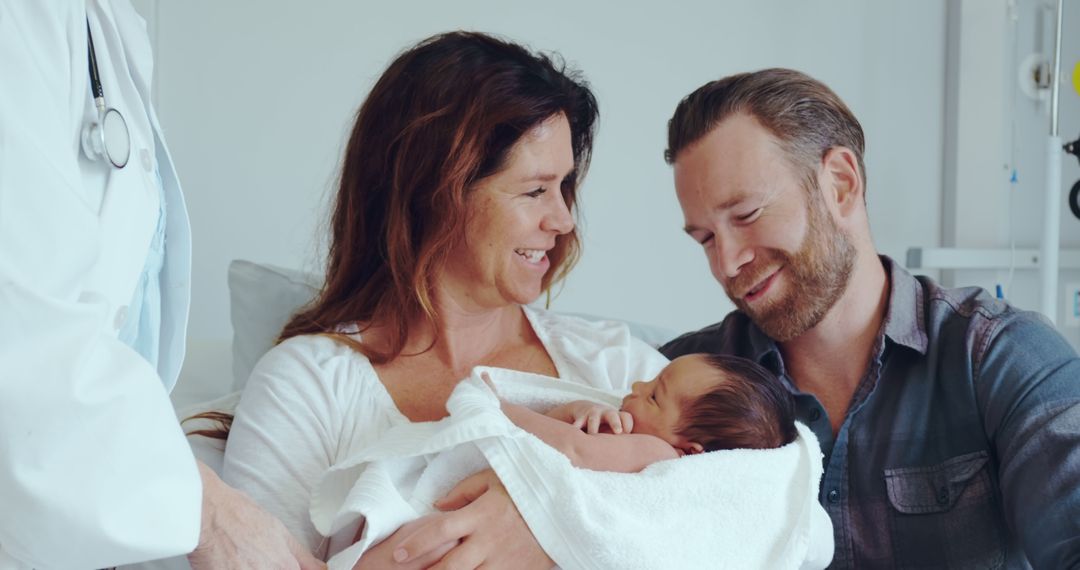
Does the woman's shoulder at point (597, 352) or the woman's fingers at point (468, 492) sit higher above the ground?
the woman's shoulder at point (597, 352)

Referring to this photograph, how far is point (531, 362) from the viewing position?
5.73 ft

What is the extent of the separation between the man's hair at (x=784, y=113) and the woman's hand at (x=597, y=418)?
1.91ft

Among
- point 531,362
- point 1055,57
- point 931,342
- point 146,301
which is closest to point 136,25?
point 146,301

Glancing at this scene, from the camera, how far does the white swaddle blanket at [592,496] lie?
1243 mm

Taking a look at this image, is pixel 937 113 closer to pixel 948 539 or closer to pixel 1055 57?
pixel 1055 57

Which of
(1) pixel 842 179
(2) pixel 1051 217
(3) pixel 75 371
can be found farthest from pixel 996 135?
(3) pixel 75 371

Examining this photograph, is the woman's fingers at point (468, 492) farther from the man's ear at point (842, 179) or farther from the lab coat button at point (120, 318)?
the man's ear at point (842, 179)

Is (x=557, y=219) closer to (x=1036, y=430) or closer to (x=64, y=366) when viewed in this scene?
(x=1036, y=430)

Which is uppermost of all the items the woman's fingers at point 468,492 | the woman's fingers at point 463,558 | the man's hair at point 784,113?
the man's hair at point 784,113

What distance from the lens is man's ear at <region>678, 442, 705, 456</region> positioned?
1386 mm

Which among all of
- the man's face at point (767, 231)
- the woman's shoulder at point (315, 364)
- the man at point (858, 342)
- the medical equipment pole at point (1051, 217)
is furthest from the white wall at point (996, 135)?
the woman's shoulder at point (315, 364)

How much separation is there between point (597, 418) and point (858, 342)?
61 cm

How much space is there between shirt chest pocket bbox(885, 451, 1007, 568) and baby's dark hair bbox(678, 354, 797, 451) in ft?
1.13

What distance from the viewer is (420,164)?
1.68 meters
